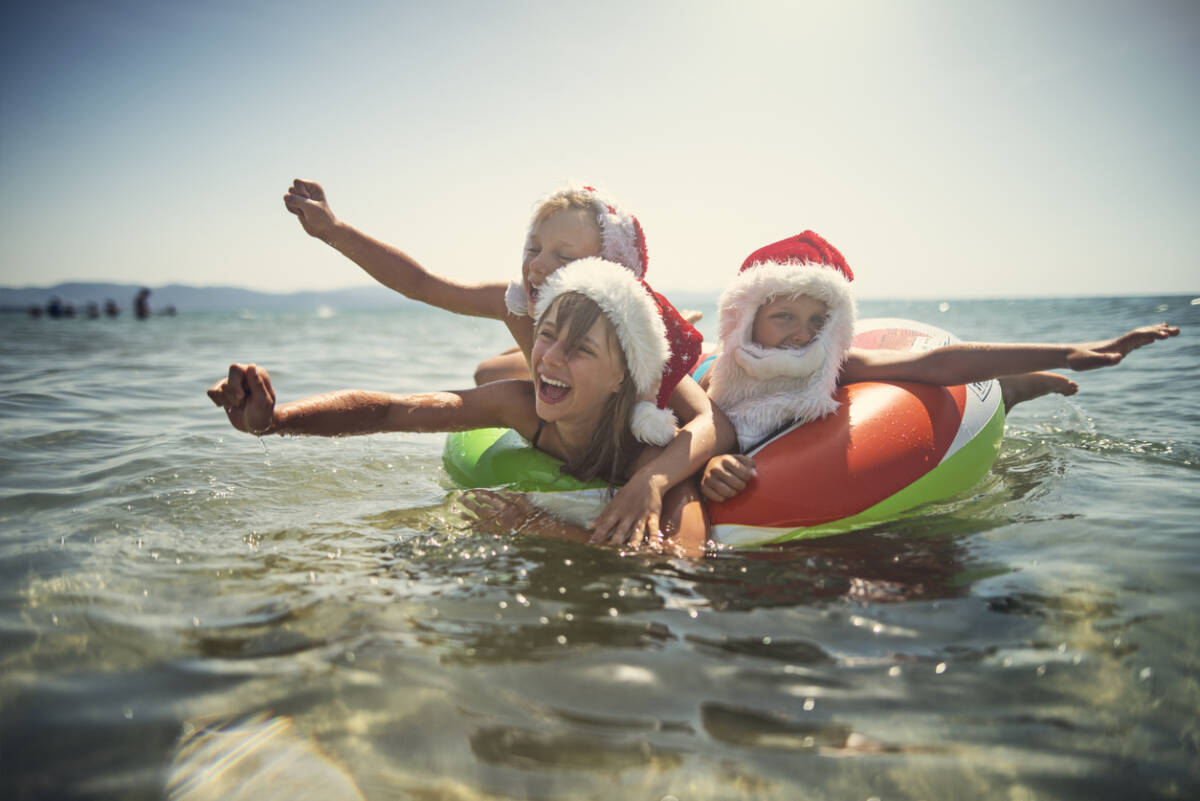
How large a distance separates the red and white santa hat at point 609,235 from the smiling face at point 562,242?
48 millimetres

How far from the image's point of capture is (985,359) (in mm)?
3648

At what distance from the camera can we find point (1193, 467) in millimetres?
4340

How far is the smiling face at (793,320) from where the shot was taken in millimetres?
3705

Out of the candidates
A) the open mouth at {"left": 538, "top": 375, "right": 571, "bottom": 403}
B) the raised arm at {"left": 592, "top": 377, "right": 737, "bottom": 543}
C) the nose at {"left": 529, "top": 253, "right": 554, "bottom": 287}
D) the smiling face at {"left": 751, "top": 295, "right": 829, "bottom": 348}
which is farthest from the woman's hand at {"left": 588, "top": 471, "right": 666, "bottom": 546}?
the nose at {"left": 529, "top": 253, "right": 554, "bottom": 287}

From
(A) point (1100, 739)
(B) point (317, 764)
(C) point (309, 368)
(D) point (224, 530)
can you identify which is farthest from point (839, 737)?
(C) point (309, 368)

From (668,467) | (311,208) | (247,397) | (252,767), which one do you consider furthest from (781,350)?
(252,767)

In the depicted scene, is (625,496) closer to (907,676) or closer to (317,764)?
(907,676)

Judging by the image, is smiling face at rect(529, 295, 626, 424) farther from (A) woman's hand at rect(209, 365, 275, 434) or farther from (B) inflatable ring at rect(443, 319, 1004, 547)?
(A) woman's hand at rect(209, 365, 275, 434)

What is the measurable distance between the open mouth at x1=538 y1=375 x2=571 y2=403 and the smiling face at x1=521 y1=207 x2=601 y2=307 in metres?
0.78

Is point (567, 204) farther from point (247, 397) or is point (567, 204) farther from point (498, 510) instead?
point (247, 397)

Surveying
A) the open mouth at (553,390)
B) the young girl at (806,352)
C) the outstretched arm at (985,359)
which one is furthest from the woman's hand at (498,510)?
the outstretched arm at (985,359)

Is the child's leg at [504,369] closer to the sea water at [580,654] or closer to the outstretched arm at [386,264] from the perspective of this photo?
the outstretched arm at [386,264]

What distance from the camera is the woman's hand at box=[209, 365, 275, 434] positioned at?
243cm

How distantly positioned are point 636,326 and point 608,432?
0.51 meters
